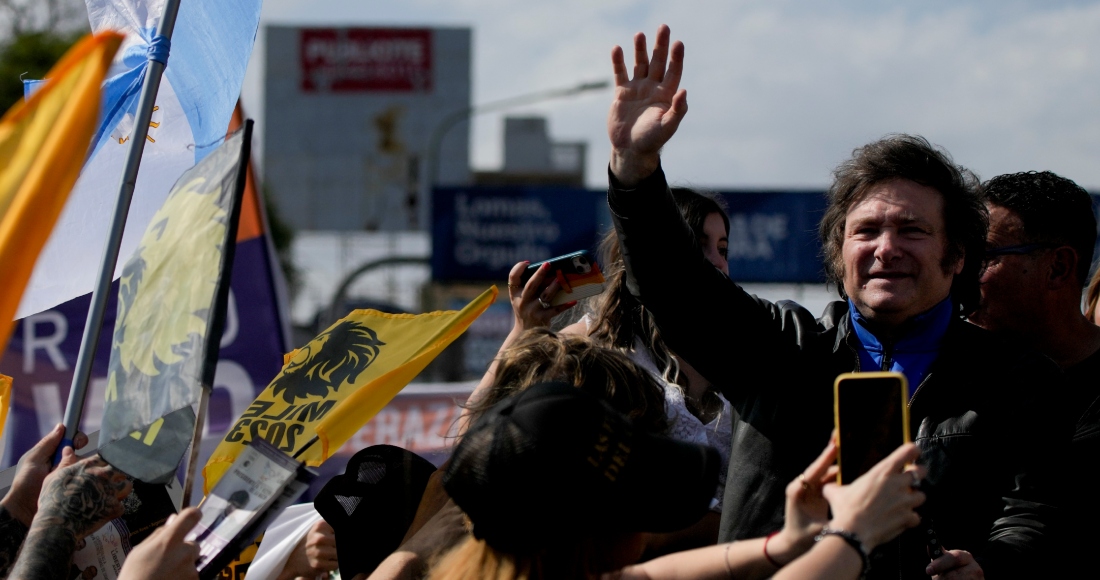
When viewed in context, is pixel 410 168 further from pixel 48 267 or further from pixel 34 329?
pixel 48 267

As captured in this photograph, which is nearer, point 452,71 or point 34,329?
point 34,329

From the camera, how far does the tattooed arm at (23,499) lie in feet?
7.29

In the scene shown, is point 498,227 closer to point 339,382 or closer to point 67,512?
point 339,382

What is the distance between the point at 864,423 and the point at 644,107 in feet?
2.48

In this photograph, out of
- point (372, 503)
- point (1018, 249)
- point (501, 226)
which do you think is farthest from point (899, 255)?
point (501, 226)

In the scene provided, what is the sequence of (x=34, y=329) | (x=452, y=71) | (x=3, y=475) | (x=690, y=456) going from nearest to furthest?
(x=690, y=456), (x=3, y=475), (x=34, y=329), (x=452, y=71)

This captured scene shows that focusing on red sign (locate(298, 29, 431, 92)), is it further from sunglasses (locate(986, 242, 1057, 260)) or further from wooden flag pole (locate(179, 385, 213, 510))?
wooden flag pole (locate(179, 385, 213, 510))

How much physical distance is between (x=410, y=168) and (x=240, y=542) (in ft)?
145

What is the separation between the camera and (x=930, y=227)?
2359mm

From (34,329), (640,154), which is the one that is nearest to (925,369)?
(640,154)

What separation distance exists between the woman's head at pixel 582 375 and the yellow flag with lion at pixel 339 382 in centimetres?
40

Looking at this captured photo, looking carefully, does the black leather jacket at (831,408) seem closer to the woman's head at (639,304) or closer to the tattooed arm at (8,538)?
the woman's head at (639,304)

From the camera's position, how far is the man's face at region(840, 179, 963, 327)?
7.65ft

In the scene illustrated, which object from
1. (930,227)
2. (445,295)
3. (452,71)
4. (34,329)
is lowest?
(445,295)
